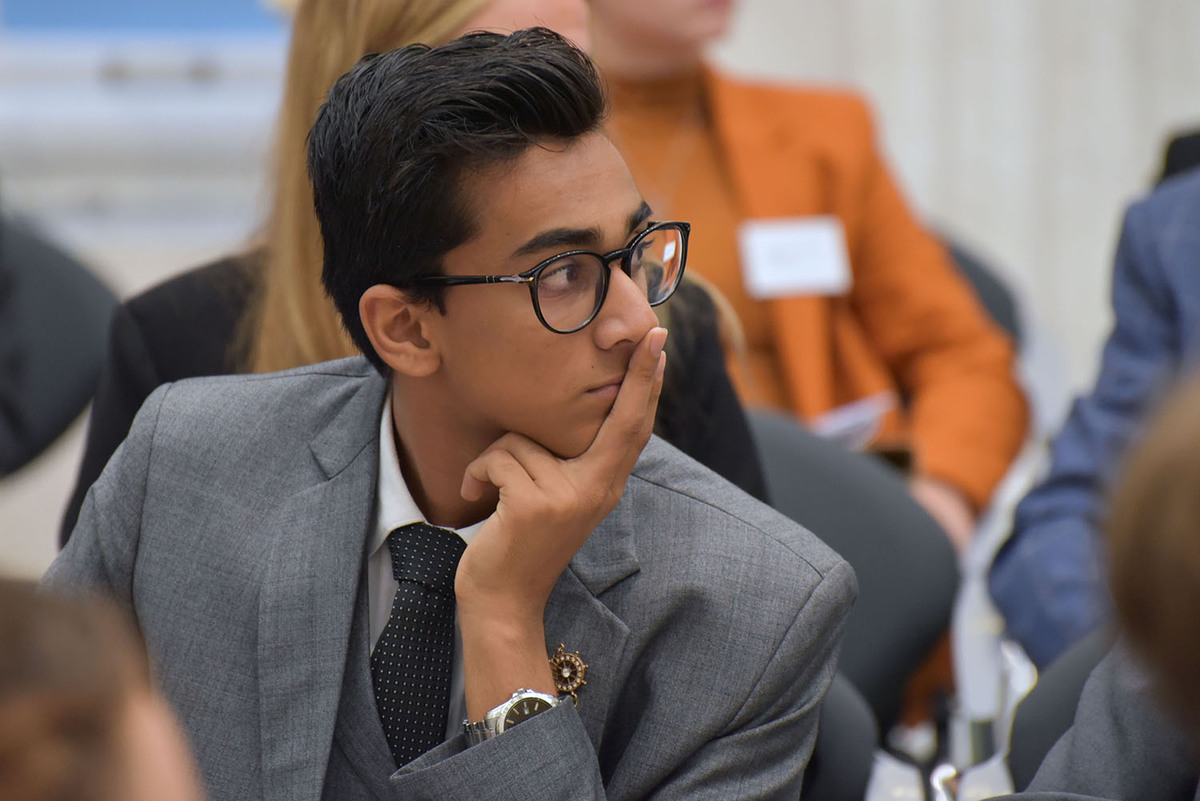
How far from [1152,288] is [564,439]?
1.23m

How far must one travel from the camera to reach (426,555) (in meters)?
1.26

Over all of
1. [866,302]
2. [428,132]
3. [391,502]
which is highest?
[428,132]

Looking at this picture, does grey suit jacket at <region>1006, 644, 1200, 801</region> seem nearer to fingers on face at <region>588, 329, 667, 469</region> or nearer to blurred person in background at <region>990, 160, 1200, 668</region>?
fingers on face at <region>588, 329, 667, 469</region>

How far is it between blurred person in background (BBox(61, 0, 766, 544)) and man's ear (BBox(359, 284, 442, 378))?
1.06ft

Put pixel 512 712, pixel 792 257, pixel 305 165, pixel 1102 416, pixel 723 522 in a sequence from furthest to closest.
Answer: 1. pixel 792 257
2. pixel 1102 416
3. pixel 305 165
4. pixel 723 522
5. pixel 512 712

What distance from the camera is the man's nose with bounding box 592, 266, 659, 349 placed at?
1.15m

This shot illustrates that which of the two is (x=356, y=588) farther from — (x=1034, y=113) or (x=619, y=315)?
(x=1034, y=113)

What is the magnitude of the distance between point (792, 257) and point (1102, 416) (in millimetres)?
951

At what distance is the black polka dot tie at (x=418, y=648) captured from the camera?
3.99 ft

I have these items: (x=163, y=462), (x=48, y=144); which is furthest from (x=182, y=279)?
(x=48, y=144)

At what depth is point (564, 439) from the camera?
1201 mm

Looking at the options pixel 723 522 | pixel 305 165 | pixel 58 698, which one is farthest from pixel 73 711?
pixel 305 165

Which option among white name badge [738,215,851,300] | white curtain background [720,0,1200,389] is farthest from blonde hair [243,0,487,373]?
white curtain background [720,0,1200,389]

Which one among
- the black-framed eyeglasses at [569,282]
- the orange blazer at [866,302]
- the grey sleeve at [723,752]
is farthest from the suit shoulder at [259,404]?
the orange blazer at [866,302]
